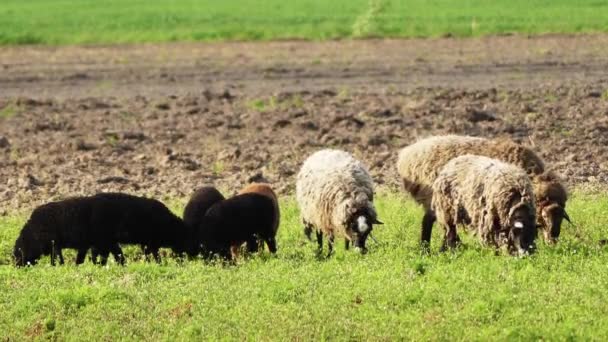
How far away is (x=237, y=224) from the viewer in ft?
57.2

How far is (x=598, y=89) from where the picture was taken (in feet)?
103

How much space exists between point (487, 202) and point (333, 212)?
209 cm

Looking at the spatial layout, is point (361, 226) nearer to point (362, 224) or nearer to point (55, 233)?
point (362, 224)

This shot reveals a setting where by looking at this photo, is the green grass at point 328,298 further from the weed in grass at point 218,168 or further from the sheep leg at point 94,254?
the weed in grass at point 218,168

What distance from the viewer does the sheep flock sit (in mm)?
16391

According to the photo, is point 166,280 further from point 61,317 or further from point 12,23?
point 12,23

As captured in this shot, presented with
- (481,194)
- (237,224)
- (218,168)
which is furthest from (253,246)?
(218,168)

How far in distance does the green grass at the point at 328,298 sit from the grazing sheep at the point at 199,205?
1.59 metres

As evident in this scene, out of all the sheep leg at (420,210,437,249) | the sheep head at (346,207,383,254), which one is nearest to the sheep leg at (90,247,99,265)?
the sheep head at (346,207,383,254)

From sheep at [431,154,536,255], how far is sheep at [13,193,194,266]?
3.24 m

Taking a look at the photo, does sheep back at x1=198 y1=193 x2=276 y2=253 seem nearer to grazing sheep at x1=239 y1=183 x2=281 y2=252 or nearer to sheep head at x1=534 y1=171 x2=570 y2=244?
grazing sheep at x1=239 y1=183 x2=281 y2=252

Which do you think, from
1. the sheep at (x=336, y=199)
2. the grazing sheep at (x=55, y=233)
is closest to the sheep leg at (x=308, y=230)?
the sheep at (x=336, y=199)

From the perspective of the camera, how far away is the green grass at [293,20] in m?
49.2

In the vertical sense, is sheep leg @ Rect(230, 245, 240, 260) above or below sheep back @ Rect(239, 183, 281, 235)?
below
